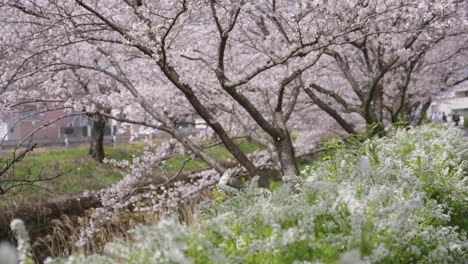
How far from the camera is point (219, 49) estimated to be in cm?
630

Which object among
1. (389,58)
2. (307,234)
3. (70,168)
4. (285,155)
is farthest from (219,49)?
(70,168)

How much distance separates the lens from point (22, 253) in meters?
2.10

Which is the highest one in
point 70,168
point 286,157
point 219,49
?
point 219,49

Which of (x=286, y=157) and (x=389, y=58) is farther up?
(x=389, y=58)

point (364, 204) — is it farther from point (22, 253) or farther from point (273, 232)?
point (22, 253)

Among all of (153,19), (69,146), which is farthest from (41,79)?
(69,146)

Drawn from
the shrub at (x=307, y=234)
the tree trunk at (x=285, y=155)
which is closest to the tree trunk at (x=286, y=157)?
the tree trunk at (x=285, y=155)

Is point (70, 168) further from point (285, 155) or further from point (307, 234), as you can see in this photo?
point (307, 234)

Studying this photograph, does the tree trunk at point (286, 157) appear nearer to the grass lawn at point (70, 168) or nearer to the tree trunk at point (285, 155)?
the tree trunk at point (285, 155)

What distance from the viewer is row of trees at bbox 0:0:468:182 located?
5996 mm

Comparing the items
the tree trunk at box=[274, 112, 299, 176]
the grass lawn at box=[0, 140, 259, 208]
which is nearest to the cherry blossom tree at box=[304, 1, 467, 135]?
the tree trunk at box=[274, 112, 299, 176]

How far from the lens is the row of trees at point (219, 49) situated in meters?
6.00

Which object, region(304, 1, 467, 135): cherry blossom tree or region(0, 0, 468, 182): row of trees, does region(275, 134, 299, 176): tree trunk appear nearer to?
region(0, 0, 468, 182): row of trees

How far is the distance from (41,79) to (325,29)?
13.7ft
